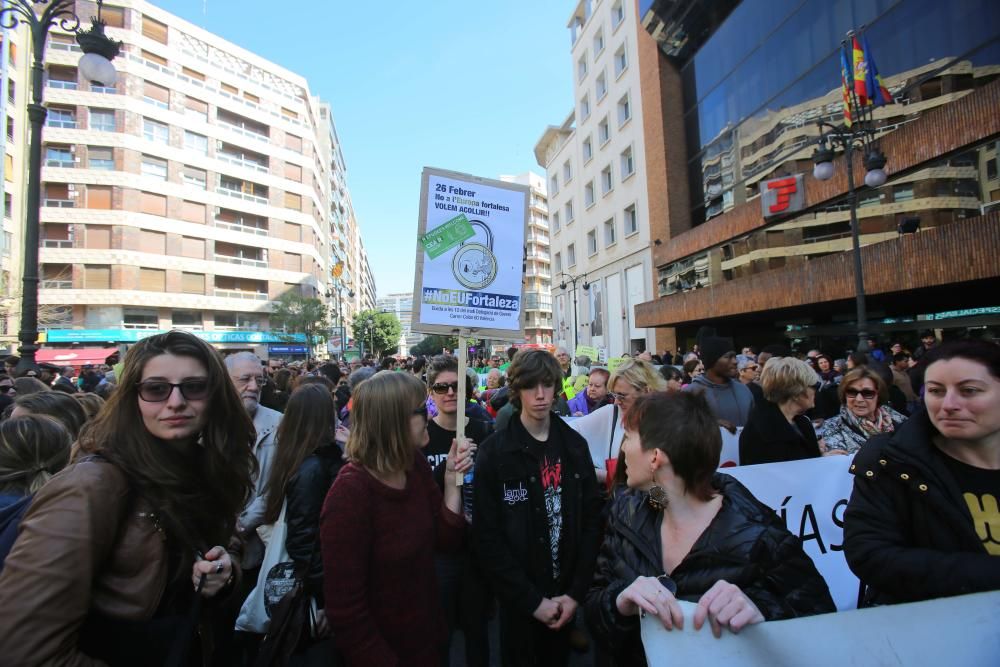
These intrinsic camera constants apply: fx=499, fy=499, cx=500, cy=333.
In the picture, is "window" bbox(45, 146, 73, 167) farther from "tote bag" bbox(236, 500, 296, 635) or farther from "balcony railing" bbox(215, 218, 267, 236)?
"tote bag" bbox(236, 500, 296, 635)

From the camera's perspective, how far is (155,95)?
35906mm

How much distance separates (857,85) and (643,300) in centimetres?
1662

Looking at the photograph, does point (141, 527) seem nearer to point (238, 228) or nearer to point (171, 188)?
point (171, 188)

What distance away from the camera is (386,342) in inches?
3054

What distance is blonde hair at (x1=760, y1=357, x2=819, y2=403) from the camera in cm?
365

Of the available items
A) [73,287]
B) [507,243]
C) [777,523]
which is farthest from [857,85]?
[73,287]

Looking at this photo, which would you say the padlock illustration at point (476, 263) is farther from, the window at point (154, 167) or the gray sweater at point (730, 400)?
the window at point (154, 167)

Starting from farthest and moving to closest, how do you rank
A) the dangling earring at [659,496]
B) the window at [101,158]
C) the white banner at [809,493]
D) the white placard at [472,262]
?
the window at [101,158] → the white banner at [809,493] → the white placard at [472,262] → the dangling earring at [659,496]

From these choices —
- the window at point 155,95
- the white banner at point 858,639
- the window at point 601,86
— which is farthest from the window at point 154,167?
the white banner at point 858,639

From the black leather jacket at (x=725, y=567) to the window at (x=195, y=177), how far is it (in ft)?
146

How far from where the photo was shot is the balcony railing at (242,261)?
39.3 m

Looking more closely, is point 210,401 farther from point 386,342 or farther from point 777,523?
point 386,342

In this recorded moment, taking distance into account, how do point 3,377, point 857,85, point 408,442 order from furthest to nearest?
point 857,85 → point 3,377 → point 408,442

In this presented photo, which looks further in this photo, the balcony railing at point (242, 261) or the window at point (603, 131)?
the balcony railing at point (242, 261)
